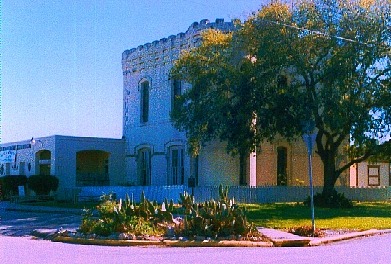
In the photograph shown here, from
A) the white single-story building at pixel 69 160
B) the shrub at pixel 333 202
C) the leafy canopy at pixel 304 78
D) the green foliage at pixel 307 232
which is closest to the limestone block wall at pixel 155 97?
the white single-story building at pixel 69 160

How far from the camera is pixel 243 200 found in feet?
97.3

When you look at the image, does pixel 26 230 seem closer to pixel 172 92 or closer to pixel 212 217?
pixel 212 217

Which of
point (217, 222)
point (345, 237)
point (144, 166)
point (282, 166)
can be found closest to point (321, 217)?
point (345, 237)

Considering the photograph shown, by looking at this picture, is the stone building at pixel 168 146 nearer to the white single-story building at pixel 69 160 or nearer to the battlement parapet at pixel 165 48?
the battlement parapet at pixel 165 48

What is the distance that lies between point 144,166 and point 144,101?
3.96 metres

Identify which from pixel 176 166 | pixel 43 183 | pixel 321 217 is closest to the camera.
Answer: pixel 321 217

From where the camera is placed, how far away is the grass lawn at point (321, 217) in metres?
19.9

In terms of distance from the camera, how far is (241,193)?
29.5m

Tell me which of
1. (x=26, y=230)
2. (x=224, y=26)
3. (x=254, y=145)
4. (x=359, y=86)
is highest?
(x=224, y=26)

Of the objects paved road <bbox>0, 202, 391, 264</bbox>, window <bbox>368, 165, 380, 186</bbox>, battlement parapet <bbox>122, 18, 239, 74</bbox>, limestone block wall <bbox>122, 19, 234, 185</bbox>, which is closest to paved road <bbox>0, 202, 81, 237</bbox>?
paved road <bbox>0, 202, 391, 264</bbox>

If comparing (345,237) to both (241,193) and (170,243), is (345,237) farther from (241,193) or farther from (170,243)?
(241,193)

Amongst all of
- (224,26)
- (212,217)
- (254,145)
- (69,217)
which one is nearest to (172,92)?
(224,26)

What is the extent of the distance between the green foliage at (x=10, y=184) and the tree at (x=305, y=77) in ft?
46.7

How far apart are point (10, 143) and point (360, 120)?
25.7m
